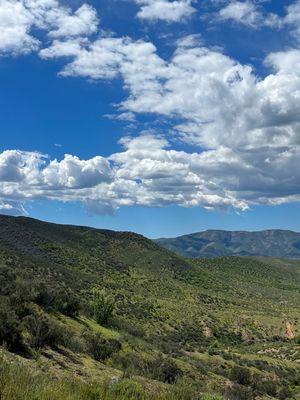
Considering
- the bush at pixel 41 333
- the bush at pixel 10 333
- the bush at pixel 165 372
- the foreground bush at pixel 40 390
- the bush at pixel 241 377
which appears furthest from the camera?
the bush at pixel 241 377

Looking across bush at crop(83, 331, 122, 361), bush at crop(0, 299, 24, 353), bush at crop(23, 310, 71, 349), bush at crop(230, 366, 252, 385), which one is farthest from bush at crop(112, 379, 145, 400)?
bush at crop(230, 366, 252, 385)

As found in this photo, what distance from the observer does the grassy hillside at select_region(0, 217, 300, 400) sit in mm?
14346

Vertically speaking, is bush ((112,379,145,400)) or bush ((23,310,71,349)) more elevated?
bush ((112,379,145,400))

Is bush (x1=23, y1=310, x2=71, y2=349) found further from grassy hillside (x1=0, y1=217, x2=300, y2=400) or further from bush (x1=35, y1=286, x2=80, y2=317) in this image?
bush (x1=35, y1=286, x2=80, y2=317)

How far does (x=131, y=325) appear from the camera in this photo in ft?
152

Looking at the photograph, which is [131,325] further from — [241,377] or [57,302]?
[241,377]

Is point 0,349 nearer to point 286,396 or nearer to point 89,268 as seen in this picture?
point 286,396

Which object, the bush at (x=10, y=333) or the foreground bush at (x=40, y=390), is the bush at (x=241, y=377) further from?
the foreground bush at (x=40, y=390)

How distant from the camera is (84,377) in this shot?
1514 centimetres

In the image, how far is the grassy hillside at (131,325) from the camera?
14.3m

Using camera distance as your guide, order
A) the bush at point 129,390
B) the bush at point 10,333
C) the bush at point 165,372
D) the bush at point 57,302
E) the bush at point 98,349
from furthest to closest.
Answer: the bush at point 57,302
the bush at point 98,349
the bush at point 165,372
the bush at point 10,333
the bush at point 129,390

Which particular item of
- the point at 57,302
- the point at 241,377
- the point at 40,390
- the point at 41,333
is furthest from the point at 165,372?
the point at 40,390

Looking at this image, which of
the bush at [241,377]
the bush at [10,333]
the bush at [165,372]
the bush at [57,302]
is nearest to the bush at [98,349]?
the bush at [165,372]

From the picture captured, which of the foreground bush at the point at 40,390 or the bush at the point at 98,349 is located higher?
the foreground bush at the point at 40,390
